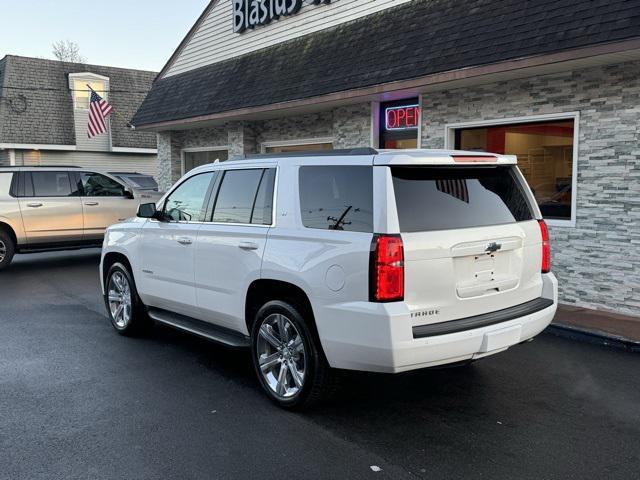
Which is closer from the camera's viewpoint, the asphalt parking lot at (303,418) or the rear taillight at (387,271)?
the asphalt parking lot at (303,418)

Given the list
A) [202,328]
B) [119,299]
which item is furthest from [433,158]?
[119,299]

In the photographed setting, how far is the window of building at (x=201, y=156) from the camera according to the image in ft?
51.1

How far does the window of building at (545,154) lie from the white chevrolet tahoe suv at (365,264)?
12.2ft

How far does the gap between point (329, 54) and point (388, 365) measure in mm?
8128

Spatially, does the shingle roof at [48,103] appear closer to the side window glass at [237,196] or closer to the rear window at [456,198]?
the side window glass at [237,196]

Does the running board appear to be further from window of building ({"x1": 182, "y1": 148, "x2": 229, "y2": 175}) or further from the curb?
window of building ({"x1": 182, "y1": 148, "x2": 229, "y2": 175})

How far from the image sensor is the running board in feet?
16.5

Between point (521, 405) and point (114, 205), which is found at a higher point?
point (114, 205)

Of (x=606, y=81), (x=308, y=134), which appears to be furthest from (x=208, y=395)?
(x=308, y=134)

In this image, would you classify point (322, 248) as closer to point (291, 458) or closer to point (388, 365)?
point (388, 365)

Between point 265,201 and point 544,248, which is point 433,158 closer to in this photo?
point 544,248

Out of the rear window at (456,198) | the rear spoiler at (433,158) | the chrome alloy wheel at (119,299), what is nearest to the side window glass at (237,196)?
the rear spoiler at (433,158)

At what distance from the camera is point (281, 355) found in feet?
15.2

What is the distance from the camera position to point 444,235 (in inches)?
157
